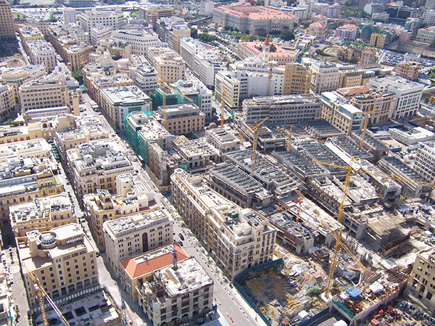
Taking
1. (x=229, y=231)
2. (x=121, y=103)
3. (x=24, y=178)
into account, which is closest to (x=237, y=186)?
(x=229, y=231)

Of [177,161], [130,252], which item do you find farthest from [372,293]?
[177,161]

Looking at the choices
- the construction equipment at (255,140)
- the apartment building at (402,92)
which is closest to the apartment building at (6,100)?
the construction equipment at (255,140)

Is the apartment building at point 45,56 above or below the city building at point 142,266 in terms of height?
above

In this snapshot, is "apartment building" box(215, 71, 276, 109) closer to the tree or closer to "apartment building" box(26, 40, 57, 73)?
the tree

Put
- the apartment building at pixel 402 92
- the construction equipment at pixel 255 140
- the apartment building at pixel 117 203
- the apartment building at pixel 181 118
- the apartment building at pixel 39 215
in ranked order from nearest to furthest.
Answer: the apartment building at pixel 39 215 → the apartment building at pixel 117 203 → the construction equipment at pixel 255 140 → the apartment building at pixel 181 118 → the apartment building at pixel 402 92

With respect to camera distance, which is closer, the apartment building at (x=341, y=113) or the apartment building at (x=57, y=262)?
the apartment building at (x=57, y=262)

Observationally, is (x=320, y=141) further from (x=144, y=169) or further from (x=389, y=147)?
(x=144, y=169)

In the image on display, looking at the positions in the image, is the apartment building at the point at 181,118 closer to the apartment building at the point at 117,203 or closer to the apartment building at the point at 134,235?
the apartment building at the point at 117,203

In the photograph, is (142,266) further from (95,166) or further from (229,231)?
(95,166)
